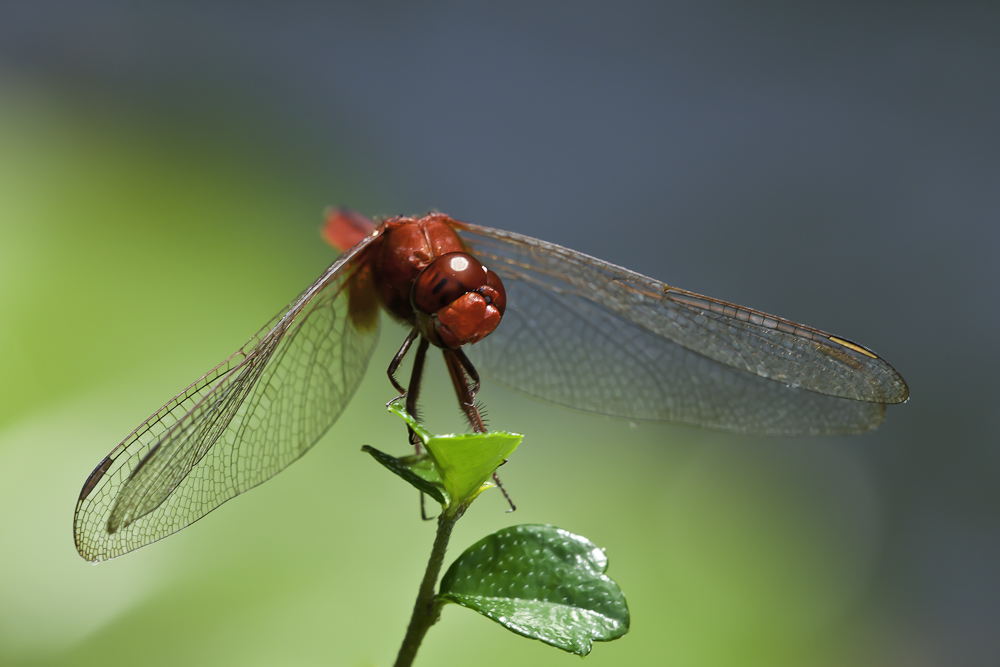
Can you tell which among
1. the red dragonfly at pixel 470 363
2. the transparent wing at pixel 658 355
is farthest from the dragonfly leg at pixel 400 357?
the transparent wing at pixel 658 355

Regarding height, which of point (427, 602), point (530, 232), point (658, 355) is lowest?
point (427, 602)

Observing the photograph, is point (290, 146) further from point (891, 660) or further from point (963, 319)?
point (963, 319)

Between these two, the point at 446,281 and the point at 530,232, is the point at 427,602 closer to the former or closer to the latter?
the point at 446,281

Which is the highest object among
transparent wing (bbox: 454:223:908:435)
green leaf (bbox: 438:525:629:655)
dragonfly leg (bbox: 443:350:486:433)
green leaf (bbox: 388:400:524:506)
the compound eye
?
transparent wing (bbox: 454:223:908:435)

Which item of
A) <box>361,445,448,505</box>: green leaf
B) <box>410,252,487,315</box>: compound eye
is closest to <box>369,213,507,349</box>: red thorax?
<box>410,252,487,315</box>: compound eye

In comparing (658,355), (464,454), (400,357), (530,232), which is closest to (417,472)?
(464,454)

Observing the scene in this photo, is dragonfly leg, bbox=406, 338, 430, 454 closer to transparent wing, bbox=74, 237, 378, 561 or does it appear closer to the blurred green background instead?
transparent wing, bbox=74, 237, 378, 561

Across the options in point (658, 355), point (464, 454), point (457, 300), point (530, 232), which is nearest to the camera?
point (464, 454)
